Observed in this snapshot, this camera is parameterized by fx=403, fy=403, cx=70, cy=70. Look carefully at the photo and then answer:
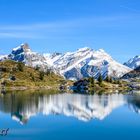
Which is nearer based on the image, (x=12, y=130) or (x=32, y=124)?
(x=12, y=130)

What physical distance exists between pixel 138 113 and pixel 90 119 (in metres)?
27.6

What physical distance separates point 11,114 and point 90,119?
2735 centimetres

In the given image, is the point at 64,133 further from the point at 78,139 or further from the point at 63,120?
the point at 63,120

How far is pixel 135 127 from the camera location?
112 metres

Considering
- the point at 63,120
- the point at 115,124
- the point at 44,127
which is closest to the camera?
the point at 44,127

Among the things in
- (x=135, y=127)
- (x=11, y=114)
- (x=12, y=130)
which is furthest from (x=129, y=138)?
(x=11, y=114)

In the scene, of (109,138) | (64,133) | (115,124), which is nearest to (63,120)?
(115,124)

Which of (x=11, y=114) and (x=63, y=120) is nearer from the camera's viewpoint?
(x=63, y=120)

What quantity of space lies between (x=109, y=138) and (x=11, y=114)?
54.4 metres

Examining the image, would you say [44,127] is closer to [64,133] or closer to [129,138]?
[64,133]

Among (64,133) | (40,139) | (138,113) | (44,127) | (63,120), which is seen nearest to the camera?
(40,139)

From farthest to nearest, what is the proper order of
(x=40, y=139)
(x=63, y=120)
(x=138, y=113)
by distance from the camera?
(x=138, y=113) → (x=63, y=120) → (x=40, y=139)

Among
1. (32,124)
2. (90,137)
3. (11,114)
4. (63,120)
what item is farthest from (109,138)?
(11,114)

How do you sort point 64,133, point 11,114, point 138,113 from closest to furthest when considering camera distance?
point 64,133 → point 11,114 → point 138,113
